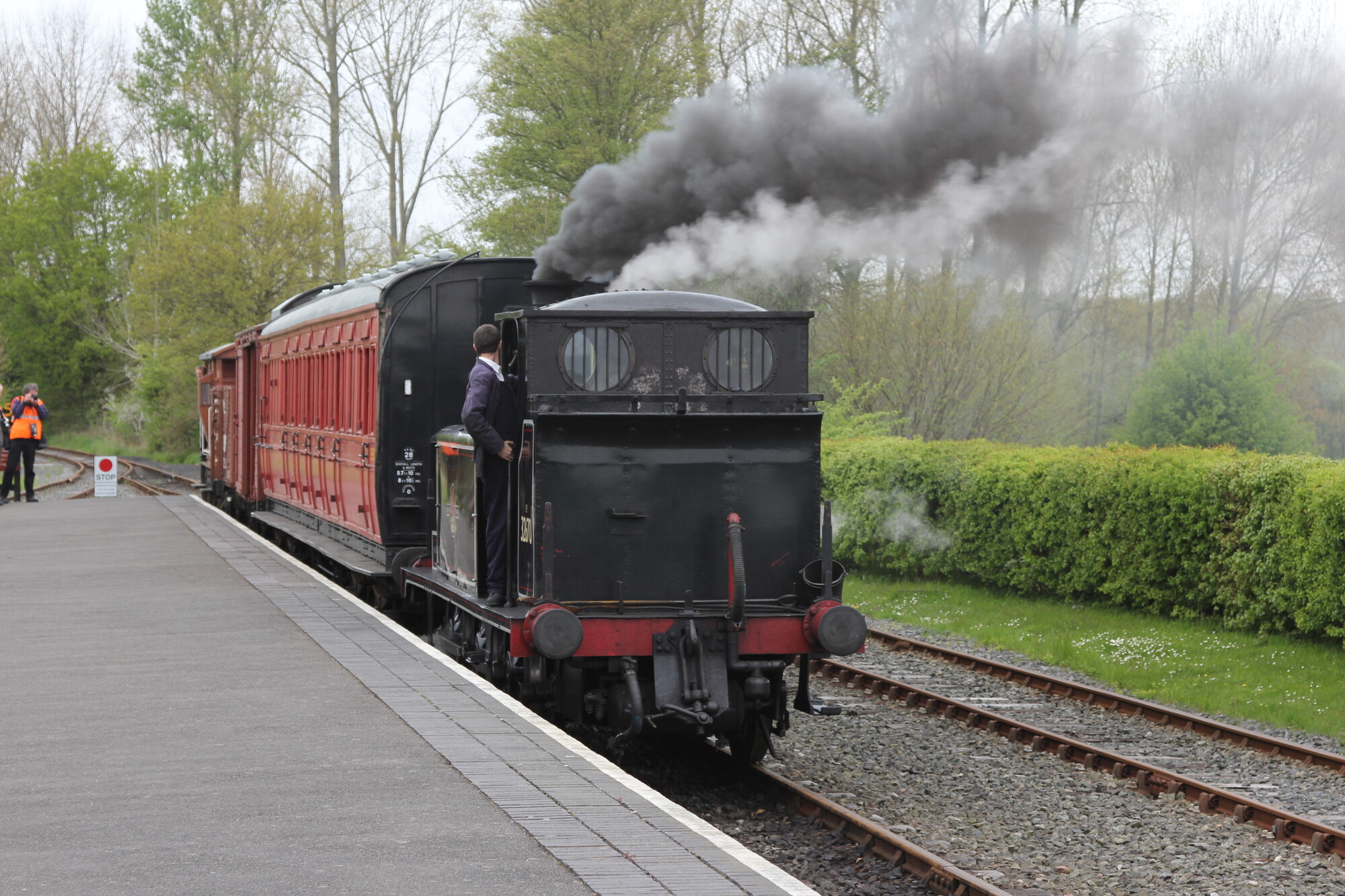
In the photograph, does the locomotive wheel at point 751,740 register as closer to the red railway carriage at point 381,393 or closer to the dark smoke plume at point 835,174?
the dark smoke plume at point 835,174

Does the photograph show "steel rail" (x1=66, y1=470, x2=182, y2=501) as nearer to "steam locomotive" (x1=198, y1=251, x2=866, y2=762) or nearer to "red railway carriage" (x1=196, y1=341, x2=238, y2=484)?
"red railway carriage" (x1=196, y1=341, x2=238, y2=484)

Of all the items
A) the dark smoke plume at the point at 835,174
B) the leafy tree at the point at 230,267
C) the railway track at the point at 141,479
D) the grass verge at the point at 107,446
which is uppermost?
the leafy tree at the point at 230,267

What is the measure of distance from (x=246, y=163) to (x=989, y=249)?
A: 39.5 meters

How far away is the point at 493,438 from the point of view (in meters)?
7.70

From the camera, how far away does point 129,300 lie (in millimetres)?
40625

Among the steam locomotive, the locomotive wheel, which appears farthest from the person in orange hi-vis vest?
the locomotive wheel

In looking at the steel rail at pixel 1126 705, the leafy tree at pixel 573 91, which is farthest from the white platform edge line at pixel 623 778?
the leafy tree at pixel 573 91

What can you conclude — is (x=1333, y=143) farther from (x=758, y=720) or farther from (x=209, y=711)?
(x=209, y=711)

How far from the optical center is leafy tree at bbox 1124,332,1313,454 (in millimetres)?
29578

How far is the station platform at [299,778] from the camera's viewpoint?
4.55 m

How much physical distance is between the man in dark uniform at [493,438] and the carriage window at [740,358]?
1.16 meters

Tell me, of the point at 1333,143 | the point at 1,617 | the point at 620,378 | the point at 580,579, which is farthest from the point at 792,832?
the point at 1333,143

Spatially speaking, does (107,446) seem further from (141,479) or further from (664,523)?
(664,523)

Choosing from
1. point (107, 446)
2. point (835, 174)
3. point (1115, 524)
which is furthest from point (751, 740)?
point (107, 446)
